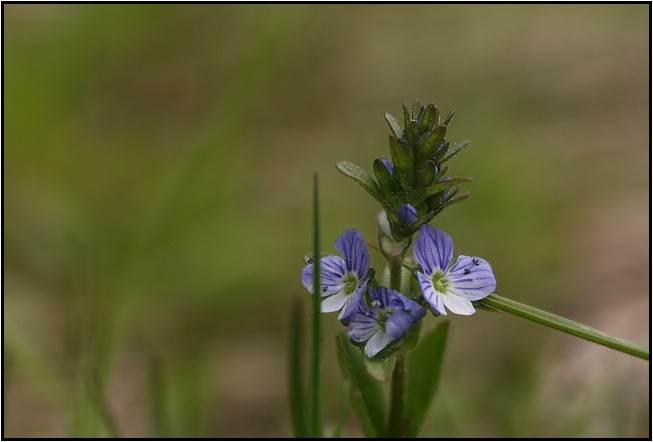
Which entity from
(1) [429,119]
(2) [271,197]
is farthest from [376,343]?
(2) [271,197]

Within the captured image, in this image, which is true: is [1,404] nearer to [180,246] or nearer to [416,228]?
[180,246]

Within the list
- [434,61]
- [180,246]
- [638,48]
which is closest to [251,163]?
[180,246]

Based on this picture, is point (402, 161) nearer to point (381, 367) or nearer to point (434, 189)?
point (434, 189)

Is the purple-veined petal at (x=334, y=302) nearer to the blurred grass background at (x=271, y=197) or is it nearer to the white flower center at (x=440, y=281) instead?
the white flower center at (x=440, y=281)

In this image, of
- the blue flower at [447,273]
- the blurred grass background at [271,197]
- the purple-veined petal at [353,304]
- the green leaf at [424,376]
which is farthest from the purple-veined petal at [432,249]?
the blurred grass background at [271,197]

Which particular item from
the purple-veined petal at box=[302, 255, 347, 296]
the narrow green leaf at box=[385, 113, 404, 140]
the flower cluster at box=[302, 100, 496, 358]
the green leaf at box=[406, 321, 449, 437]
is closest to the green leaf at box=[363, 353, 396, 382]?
the flower cluster at box=[302, 100, 496, 358]

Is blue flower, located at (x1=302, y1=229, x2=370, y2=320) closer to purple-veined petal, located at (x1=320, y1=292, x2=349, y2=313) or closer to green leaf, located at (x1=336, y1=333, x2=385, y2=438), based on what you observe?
purple-veined petal, located at (x1=320, y1=292, x2=349, y2=313)

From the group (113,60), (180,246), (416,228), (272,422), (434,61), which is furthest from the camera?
(434,61)
